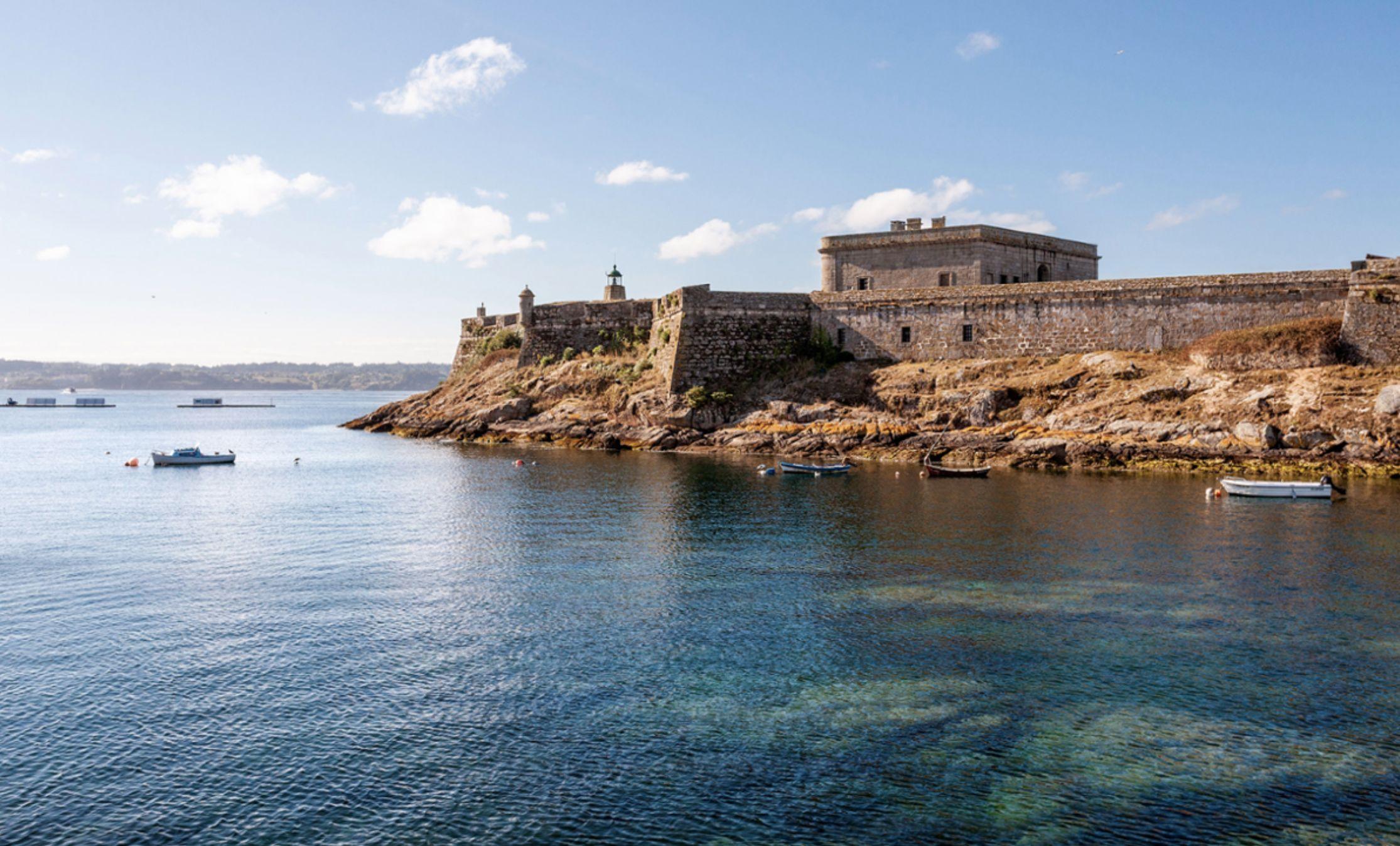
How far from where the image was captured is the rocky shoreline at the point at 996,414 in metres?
43.4

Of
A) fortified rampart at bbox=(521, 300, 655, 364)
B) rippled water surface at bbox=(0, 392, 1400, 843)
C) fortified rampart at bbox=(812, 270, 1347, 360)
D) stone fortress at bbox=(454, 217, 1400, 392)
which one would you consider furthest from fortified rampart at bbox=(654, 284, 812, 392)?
rippled water surface at bbox=(0, 392, 1400, 843)

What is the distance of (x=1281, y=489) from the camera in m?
36.7

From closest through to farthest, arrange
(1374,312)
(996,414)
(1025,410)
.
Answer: (1374,312)
(1025,410)
(996,414)

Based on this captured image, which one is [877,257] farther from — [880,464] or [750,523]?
[750,523]

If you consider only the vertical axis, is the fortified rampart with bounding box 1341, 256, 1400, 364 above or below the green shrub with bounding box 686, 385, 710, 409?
above

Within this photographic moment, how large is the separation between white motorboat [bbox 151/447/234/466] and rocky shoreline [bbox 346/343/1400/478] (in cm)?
1649

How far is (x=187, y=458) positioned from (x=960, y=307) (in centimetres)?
4618

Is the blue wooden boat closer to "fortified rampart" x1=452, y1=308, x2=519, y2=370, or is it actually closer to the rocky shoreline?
the rocky shoreline

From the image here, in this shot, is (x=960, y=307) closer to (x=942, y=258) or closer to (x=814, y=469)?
(x=942, y=258)

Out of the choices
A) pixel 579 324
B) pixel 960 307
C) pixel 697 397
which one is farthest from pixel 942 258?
pixel 579 324

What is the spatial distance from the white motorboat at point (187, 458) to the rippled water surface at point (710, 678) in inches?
893

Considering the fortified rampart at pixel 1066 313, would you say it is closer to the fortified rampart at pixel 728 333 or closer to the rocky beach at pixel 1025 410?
the rocky beach at pixel 1025 410

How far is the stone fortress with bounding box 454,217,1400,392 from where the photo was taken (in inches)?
1964

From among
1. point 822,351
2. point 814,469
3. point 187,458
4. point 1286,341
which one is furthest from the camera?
point 822,351
